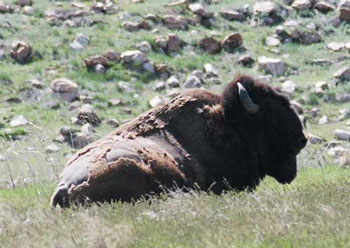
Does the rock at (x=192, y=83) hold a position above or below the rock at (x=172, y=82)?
above

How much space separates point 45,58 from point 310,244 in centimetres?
2139

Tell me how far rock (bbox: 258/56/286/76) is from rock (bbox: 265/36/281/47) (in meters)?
1.65

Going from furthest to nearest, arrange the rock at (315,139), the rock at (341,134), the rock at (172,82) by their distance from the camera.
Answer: the rock at (172,82), the rock at (341,134), the rock at (315,139)

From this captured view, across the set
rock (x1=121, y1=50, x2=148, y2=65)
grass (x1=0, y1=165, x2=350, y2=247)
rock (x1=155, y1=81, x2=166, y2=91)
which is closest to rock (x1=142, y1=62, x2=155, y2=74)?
rock (x1=121, y1=50, x2=148, y2=65)

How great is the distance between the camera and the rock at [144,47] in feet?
102

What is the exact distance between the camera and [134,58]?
3027 centimetres

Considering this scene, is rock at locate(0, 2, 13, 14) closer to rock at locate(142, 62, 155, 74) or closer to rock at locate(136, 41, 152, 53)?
rock at locate(136, 41, 152, 53)

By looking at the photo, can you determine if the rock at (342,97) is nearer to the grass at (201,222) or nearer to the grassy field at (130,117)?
the grassy field at (130,117)

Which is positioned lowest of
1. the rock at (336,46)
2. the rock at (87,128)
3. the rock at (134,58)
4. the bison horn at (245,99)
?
the rock at (336,46)

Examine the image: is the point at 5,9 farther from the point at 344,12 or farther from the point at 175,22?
the point at 344,12

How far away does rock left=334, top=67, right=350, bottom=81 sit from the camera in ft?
96.6

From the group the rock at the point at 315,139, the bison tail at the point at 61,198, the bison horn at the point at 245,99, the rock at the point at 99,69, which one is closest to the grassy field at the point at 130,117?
the rock at the point at 99,69

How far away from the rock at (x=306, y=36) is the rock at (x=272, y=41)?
0.51 meters

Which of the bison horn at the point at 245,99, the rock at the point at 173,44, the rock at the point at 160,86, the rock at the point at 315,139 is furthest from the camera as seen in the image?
the rock at the point at 173,44
